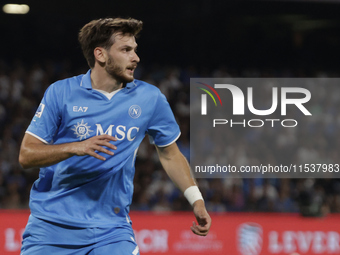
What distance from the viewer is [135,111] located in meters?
3.32

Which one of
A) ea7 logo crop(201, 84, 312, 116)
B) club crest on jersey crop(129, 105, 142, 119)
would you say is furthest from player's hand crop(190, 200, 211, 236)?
ea7 logo crop(201, 84, 312, 116)

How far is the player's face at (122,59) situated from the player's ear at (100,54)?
35 millimetres

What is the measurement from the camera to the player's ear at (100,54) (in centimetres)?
337

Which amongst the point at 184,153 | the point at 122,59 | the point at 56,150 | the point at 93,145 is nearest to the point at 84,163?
the point at 56,150

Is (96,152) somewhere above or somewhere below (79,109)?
below

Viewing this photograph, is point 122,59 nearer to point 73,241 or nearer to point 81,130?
point 81,130

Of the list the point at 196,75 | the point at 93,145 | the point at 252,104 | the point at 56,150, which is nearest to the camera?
the point at 93,145

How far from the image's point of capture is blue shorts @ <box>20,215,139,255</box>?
3.03m

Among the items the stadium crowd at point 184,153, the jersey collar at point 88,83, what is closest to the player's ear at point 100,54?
the jersey collar at point 88,83

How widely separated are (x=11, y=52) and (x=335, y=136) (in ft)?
26.1

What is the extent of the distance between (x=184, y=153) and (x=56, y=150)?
8.90 metres

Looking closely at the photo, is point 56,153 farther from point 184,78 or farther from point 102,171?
point 184,78

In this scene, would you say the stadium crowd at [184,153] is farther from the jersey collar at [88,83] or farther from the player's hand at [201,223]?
the jersey collar at [88,83]

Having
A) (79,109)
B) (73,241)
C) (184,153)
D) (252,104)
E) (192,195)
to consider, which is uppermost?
(252,104)
